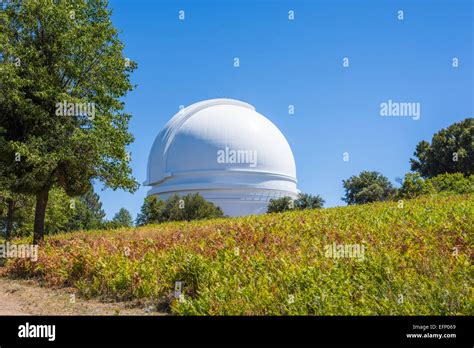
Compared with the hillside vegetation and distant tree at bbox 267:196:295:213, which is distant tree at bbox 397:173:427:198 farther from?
the hillside vegetation

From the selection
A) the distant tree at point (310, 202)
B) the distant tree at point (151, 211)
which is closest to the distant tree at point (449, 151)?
the distant tree at point (310, 202)

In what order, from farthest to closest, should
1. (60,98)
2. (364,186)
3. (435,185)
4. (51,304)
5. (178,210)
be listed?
(364,186) < (178,210) < (435,185) < (60,98) < (51,304)

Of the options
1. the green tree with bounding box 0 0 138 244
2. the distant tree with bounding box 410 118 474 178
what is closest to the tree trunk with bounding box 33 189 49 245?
the green tree with bounding box 0 0 138 244

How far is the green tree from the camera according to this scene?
17359 mm

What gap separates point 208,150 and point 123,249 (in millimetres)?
38735

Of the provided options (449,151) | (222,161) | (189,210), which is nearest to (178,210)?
(189,210)

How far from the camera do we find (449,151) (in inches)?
1768

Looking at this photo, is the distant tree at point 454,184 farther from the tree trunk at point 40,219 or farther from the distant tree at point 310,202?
the tree trunk at point 40,219

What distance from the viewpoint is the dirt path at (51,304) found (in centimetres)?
966

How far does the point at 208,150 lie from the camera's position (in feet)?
173

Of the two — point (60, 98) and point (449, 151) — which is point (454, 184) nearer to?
point (449, 151)

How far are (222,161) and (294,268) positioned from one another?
141 ft

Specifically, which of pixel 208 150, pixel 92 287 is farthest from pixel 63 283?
pixel 208 150
